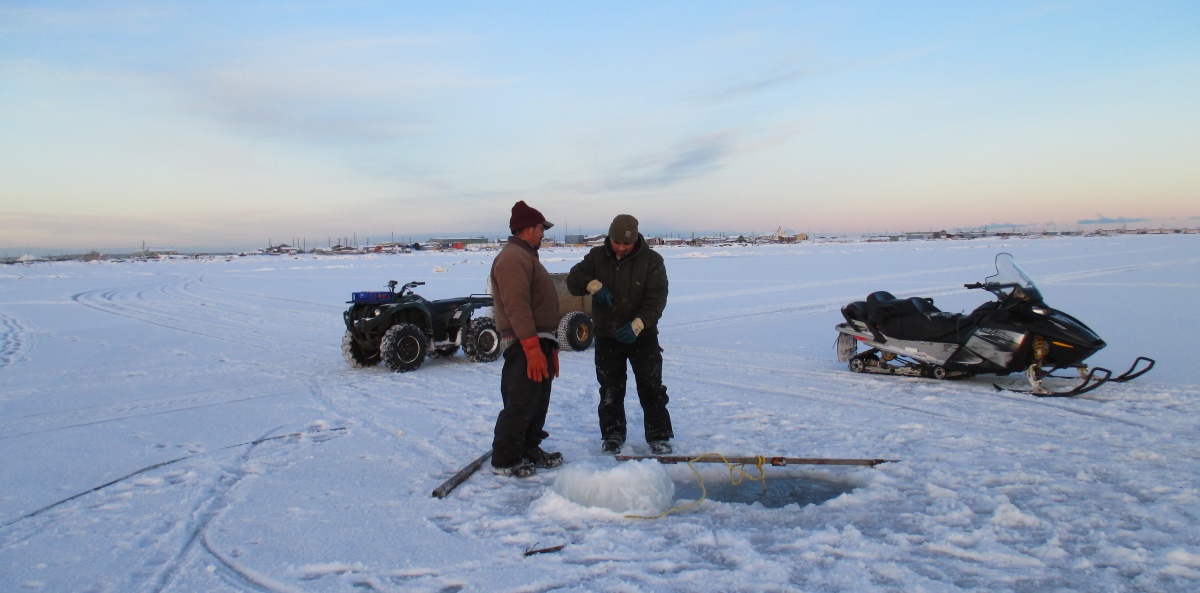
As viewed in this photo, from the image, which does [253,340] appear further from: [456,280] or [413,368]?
[456,280]

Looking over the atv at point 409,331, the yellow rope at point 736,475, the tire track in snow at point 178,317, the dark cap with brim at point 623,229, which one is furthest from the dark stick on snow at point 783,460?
the tire track in snow at point 178,317

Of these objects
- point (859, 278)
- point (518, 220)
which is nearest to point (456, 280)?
point (859, 278)

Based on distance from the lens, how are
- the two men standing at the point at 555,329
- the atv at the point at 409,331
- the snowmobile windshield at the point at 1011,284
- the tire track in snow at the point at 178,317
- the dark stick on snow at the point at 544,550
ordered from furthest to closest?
the tire track in snow at the point at 178,317 → the atv at the point at 409,331 → the snowmobile windshield at the point at 1011,284 → the two men standing at the point at 555,329 → the dark stick on snow at the point at 544,550

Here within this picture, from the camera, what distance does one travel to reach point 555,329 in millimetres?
4523

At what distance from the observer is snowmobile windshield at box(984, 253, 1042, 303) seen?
20.6ft

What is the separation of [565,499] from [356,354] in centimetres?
526

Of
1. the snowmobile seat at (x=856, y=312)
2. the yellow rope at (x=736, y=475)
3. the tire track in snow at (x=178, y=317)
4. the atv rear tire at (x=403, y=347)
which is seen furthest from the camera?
the tire track in snow at (x=178, y=317)

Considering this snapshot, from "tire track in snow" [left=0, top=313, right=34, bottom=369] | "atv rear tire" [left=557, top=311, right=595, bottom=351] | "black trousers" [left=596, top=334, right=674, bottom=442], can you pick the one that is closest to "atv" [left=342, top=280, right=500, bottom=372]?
"atv rear tire" [left=557, top=311, right=595, bottom=351]

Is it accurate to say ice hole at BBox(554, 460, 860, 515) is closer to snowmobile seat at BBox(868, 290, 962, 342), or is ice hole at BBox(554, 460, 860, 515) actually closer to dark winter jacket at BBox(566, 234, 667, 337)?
dark winter jacket at BBox(566, 234, 667, 337)

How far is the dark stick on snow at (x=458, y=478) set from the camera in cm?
382

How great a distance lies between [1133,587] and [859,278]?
20313 millimetres

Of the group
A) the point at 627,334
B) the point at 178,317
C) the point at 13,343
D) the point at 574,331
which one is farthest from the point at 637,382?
Result: the point at 178,317

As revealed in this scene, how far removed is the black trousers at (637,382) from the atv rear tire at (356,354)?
4.35 metres

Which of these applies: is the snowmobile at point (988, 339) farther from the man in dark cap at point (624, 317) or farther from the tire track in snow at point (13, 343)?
the tire track in snow at point (13, 343)
